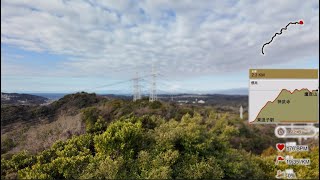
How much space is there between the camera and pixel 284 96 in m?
5.18

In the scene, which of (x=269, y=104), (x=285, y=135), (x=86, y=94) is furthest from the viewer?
(x=86, y=94)

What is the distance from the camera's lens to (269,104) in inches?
207

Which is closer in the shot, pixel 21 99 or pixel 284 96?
pixel 284 96

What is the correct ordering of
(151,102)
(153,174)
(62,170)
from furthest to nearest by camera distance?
(151,102)
(153,174)
(62,170)

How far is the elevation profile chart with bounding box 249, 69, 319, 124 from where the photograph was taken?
16.5 ft

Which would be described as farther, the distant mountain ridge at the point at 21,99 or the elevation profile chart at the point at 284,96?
the distant mountain ridge at the point at 21,99

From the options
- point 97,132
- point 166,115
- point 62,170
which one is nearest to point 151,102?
point 166,115

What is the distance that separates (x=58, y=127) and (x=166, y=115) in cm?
575

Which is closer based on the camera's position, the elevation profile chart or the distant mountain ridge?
the elevation profile chart

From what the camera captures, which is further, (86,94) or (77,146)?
(86,94)

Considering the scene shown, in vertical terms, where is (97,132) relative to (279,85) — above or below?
below

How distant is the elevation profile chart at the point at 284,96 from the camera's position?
16.5 ft

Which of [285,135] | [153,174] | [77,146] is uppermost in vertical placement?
[285,135]

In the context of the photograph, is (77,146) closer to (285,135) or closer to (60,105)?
(60,105)
